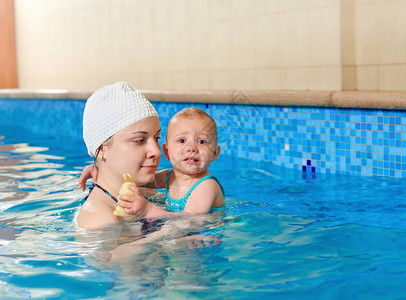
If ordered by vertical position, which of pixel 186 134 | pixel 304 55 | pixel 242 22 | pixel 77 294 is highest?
pixel 242 22

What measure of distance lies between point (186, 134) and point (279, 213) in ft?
3.09

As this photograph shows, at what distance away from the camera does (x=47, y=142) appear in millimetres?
8227

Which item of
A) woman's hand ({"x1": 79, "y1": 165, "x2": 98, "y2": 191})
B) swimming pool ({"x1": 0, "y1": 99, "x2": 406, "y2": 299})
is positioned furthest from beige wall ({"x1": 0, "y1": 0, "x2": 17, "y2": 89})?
woman's hand ({"x1": 79, "y1": 165, "x2": 98, "y2": 191})

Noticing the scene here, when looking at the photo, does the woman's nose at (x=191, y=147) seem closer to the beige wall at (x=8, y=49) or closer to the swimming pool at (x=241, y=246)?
the swimming pool at (x=241, y=246)

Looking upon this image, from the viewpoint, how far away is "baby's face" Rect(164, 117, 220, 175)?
3387 millimetres

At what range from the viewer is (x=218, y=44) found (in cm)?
817

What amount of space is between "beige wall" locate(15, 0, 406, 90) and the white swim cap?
3.90 meters

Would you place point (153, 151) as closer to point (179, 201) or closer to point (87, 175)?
point (179, 201)

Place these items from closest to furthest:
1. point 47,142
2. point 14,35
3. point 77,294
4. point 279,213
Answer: point 77,294
point 279,213
point 47,142
point 14,35

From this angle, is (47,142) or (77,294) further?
(47,142)

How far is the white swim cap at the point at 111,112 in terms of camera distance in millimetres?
3053

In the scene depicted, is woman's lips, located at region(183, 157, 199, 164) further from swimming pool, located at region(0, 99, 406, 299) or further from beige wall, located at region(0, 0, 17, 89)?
beige wall, located at region(0, 0, 17, 89)

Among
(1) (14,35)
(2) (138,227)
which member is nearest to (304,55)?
(2) (138,227)

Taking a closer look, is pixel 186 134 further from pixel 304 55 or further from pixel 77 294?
pixel 304 55
